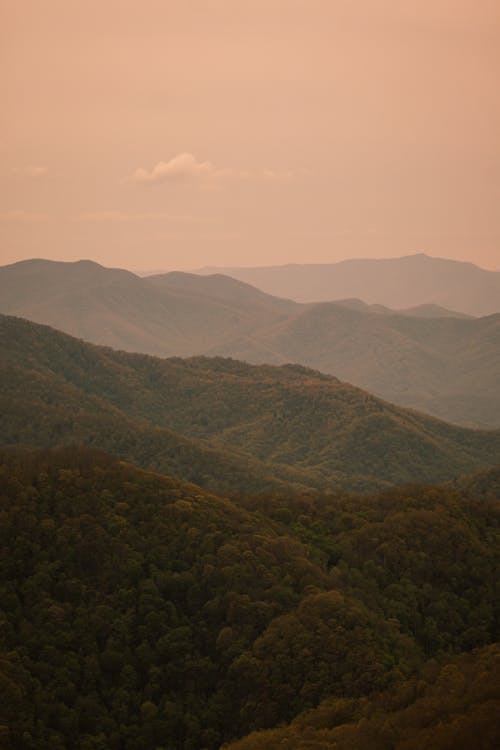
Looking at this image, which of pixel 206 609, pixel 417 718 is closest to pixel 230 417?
pixel 206 609

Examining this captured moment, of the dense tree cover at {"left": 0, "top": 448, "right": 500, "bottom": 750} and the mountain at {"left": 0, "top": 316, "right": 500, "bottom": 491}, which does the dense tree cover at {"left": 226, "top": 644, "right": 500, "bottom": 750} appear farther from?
the mountain at {"left": 0, "top": 316, "right": 500, "bottom": 491}

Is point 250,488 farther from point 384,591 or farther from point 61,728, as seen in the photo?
point 61,728

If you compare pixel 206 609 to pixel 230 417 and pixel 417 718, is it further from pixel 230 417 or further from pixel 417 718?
pixel 230 417

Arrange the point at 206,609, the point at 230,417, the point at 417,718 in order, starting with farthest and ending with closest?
the point at 230,417
the point at 206,609
the point at 417,718

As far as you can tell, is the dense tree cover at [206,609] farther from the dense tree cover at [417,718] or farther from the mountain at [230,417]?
the mountain at [230,417]

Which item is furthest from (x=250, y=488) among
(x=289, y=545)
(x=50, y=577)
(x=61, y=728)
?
(x=61, y=728)

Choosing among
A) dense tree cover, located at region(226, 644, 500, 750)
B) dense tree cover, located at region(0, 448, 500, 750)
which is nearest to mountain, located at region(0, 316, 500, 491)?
dense tree cover, located at region(0, 448, 500, 750)
